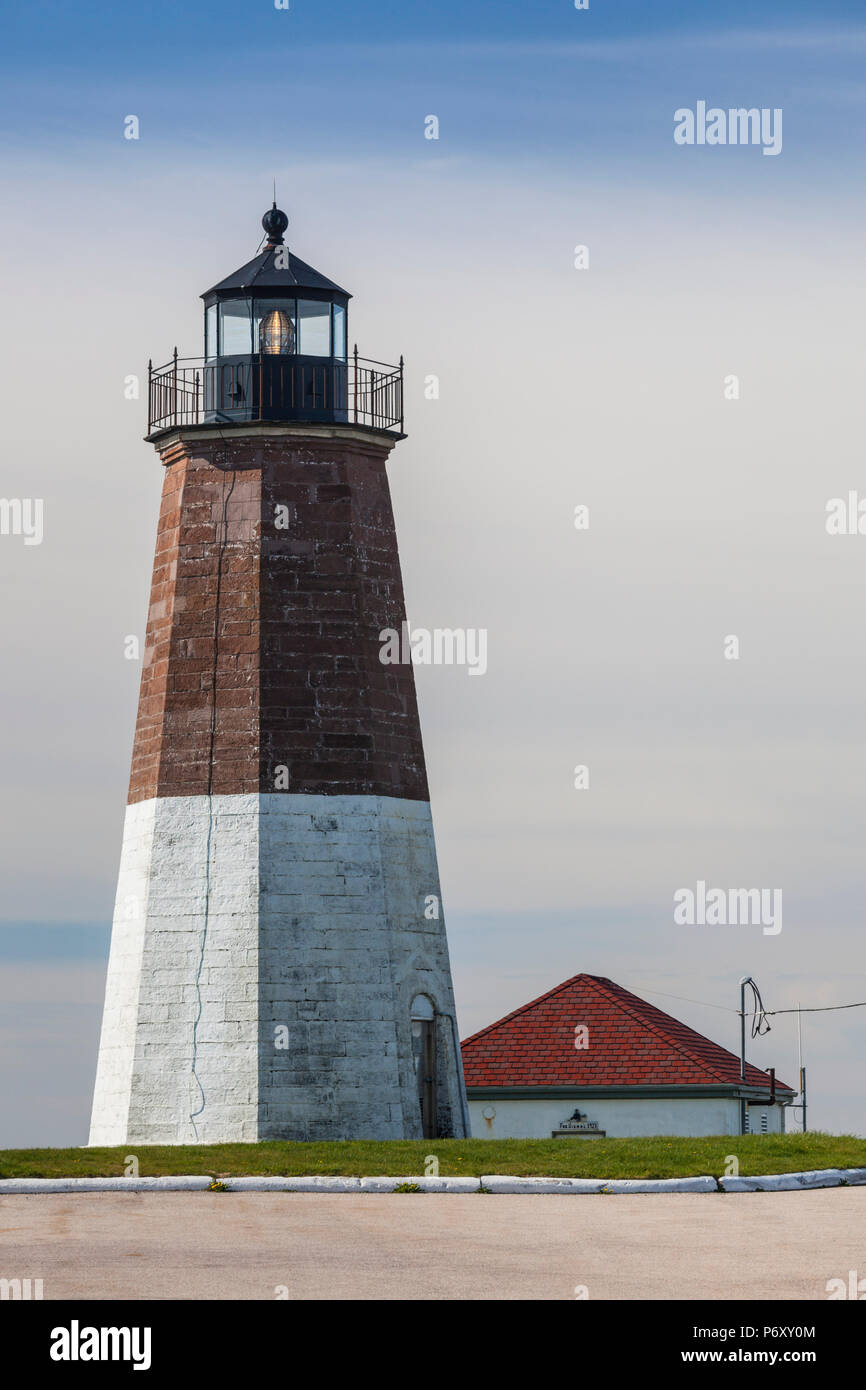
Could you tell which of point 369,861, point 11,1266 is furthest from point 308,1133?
point 11,1266

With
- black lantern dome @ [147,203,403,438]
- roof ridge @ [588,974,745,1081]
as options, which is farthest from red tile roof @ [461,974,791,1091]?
black lantern dome @ [147,203,403,438]

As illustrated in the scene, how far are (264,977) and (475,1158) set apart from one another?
616 cm

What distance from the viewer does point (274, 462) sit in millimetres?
34469

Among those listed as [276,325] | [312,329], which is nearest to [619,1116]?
[312,329]

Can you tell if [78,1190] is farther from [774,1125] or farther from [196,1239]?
[774,1125]

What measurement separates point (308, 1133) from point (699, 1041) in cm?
1896

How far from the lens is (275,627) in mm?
33688

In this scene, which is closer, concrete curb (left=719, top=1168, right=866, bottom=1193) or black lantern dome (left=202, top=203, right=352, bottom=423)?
concrete curb (left=719, top=1168, right=866, bottom=1193)

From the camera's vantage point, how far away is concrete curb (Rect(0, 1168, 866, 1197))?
2459cm

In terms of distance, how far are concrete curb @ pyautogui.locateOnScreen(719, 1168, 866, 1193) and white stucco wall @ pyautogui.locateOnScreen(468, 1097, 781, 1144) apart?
2017cm

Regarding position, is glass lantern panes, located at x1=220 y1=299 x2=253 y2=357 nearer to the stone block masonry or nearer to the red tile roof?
the stone block masonry

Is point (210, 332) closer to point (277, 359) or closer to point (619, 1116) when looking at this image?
point (277, 359)

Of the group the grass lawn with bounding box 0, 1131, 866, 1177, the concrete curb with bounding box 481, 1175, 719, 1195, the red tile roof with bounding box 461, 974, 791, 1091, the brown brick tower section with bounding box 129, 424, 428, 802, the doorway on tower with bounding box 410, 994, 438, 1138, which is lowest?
the concrete curb with bounding box 481, 1175, 719, 1195

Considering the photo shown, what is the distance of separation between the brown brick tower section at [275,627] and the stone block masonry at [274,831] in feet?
0.11
